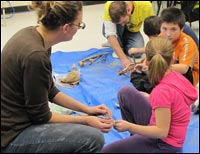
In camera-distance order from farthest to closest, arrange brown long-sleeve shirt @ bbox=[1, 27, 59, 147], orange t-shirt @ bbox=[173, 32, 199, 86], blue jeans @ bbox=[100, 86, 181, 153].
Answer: orange t-shirt @ bbox=[173, 32, 199, 86] → blue jeans @ bbox=[100, 86, 181, 153] → brown long-sleeve shirt @ bbox=[1, 27, 59, 147]

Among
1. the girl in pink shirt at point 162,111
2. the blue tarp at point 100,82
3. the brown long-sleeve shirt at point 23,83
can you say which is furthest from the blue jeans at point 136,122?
the brown long-sleeve shirt at point 23,83

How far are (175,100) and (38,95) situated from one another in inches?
22.8

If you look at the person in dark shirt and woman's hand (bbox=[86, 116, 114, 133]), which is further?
woman's hand (bbox=[86, 116, 114, 133])

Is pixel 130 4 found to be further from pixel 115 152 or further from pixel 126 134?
pixel 115 152

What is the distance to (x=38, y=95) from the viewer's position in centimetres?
127

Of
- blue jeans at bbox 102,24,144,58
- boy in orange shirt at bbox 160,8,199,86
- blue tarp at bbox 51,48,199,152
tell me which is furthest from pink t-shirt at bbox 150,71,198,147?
blue jeans at bbox 102,24,144,58

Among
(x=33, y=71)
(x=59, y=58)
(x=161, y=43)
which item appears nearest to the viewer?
(x=33, y=71)

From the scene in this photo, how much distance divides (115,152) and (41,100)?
453 millimetres

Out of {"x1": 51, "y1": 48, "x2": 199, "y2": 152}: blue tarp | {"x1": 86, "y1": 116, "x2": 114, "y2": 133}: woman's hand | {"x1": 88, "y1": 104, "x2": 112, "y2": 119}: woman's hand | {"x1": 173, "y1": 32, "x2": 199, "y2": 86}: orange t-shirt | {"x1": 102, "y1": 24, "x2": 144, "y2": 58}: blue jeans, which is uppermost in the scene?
{"x1": 173, "y1": 32, "x2": 199, "y2": 86}: orange t-shirt

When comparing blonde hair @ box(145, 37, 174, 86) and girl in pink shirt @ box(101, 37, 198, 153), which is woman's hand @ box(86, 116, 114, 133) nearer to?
girl in pink shirt @ box(101, 37, 198, 153)

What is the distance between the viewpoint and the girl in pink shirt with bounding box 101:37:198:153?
1359mm

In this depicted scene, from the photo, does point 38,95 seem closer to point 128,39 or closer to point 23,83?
point 23,83

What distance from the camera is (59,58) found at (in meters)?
3.03

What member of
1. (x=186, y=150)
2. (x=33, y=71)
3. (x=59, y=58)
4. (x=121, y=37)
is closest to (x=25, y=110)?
(x=33, y=71)
